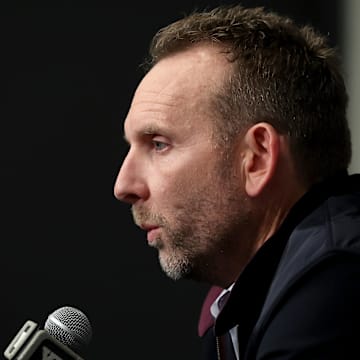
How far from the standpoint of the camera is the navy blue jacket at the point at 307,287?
0.84m

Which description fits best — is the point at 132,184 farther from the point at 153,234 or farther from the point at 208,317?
the point at 208,317

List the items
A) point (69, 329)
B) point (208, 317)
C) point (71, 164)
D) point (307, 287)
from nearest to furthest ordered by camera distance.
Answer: point (307, 287) → point (69, 329) → point (208, 317) → point (71, 164)

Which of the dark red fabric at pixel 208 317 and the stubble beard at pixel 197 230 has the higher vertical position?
the stubble beard at pixel 197 230

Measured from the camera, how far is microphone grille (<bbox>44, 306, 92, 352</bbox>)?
117 cm

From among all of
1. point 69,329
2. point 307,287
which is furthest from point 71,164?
point 307,287

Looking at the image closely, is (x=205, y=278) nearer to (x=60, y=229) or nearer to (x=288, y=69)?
(x=288, y=69)

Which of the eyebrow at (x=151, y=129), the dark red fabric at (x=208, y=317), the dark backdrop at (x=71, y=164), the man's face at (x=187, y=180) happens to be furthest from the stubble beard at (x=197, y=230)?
the dark backdrop at (x=71, y=164)

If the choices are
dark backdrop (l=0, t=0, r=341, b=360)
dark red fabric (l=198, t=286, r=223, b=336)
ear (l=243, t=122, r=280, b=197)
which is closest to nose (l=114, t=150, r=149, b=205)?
ear (l=243, t=122, r=280, b=197)

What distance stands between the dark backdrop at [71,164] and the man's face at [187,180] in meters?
1.59

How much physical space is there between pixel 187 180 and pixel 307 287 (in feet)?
0.88

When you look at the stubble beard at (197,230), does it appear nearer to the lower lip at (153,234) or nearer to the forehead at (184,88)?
the lower lip at (153,234)

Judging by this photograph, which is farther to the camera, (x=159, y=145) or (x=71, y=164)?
(x=71, y=164)

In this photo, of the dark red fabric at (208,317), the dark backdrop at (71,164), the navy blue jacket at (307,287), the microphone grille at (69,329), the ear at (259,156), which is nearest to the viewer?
the navy blue jacket at (307,287)

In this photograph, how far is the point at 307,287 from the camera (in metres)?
0.88
